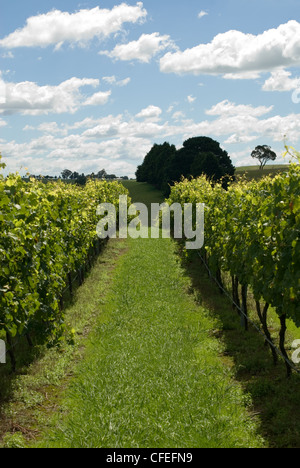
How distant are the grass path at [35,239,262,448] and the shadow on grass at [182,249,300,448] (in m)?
0.21

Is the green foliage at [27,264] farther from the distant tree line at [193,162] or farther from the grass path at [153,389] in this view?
the distant tree line at [193,162]

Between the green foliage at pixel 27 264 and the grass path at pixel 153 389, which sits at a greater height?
the green foliage at pixel 27 264

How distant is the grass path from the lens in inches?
205

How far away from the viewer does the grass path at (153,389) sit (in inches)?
205

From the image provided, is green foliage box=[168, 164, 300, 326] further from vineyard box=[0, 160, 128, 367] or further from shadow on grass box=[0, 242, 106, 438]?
shadow on grass box=[0, 242, 106, 438]

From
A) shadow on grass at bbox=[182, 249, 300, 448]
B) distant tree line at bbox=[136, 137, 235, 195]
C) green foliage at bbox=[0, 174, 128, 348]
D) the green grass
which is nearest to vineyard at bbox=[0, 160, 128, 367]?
green foliage at bbox=[0, 174, 128, 348]

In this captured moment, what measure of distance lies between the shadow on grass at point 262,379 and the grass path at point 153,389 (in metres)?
0.21

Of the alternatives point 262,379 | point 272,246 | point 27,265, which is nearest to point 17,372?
point 27,265

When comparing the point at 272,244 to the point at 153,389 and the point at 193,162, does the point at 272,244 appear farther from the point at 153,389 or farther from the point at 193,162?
the point at 193,162

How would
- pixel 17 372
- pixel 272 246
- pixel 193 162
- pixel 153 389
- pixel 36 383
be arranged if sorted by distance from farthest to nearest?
pixel 193 162 < pixel 17 372 < pixel 36 383 < pixel 272 246 < pixel 153 389

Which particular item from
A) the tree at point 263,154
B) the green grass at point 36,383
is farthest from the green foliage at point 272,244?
the tree at point 263,154

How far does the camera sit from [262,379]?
6.87 metres

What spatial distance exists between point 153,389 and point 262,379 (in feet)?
5.72

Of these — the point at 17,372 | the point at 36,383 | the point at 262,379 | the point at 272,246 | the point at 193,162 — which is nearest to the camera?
the point at 272,246
